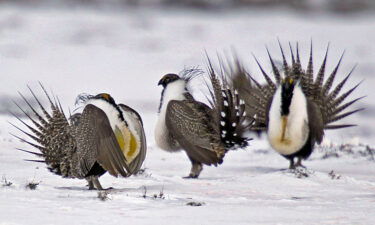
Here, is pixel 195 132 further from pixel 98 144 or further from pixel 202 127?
pixel 98 144

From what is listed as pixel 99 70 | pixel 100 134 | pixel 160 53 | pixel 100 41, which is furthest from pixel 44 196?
pixel 100 41

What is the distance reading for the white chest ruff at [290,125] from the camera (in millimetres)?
6465

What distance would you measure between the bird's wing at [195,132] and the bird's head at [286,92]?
639 millimetres

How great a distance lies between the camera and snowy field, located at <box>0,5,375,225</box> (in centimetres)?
425

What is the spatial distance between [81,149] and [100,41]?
1945cm

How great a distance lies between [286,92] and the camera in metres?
6.38

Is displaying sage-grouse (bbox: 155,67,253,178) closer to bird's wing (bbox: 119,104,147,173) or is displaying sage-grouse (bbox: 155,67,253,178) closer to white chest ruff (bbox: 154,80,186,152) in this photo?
white chest ruff (bbox: 154,80,186,152)

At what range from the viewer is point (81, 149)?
5.00 m

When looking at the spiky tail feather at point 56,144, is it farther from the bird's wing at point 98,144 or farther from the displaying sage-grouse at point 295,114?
the displaying sage-grouse at point 295,114

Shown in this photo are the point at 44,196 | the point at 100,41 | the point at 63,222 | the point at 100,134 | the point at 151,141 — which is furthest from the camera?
the point at 100,41

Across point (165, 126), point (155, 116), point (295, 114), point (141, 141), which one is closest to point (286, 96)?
point (295, 114)

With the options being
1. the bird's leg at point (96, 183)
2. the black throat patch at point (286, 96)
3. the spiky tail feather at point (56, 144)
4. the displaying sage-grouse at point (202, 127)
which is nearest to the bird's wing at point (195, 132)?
the displaying sage-grouse at point (202, 127)

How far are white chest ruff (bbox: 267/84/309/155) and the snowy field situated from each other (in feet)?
0.80

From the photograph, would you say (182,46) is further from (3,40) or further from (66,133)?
(66,133)
